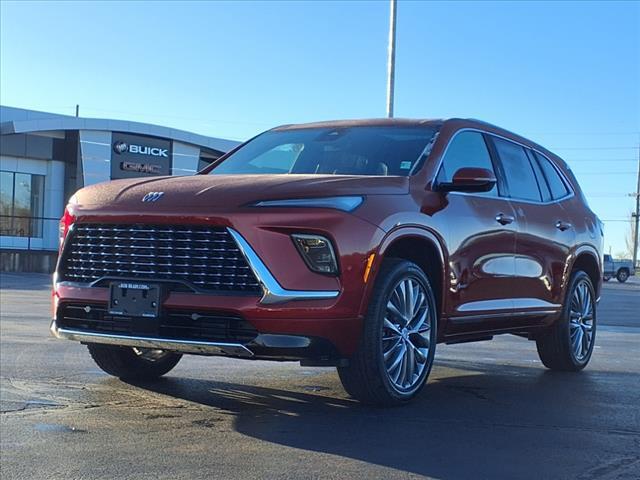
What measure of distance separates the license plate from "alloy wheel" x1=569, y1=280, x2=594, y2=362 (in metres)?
4.21

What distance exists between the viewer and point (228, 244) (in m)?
4.56

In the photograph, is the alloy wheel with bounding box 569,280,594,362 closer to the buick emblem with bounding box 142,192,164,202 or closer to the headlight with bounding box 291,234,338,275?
the headlight with bounding box 291,234,338,275

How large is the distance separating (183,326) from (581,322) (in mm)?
4375

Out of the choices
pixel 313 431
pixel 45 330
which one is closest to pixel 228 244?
pixel 313 431

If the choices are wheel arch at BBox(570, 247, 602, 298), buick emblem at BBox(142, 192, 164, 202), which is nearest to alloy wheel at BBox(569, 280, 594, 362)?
→ wheel arch at BBox(570, 247, 602, 298)

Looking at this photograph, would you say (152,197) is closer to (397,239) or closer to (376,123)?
(397,239)

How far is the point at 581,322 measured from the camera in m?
7.61

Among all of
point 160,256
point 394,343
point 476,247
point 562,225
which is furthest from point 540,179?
point 160,256

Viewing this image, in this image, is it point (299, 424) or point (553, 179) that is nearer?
point (299, 424)

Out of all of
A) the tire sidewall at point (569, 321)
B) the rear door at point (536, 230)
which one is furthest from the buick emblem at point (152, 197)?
the tire sidewall at point (569, 321)

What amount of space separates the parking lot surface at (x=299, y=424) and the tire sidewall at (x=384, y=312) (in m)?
0.14

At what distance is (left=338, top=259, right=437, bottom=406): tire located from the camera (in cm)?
480

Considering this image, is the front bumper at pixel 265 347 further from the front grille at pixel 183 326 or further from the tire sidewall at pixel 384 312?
the tire sidewall at pixel 384 312

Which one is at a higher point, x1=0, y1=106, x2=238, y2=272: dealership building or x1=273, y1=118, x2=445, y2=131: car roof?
x1=0, y1=106, x2=238, y2=272: dealership building
